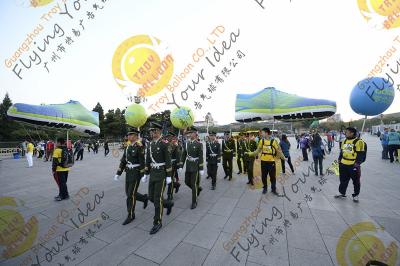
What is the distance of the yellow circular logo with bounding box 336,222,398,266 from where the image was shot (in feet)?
8.90

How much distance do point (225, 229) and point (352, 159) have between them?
3.86 meters

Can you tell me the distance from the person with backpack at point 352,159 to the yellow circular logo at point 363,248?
167cm

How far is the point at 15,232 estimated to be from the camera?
12.5 feet

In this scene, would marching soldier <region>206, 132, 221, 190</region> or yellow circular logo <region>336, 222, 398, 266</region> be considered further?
marching soldier <region>206, 132, 221, 190</region>

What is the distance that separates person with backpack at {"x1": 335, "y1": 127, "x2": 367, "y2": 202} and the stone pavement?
443 mm

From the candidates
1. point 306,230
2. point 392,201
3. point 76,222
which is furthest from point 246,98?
point 76,222

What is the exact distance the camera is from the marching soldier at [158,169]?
12.6 feet

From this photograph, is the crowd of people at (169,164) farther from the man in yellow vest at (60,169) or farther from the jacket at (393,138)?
the jacket at (393,138)

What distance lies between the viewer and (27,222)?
4.30 metres

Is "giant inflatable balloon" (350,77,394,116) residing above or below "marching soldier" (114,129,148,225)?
above

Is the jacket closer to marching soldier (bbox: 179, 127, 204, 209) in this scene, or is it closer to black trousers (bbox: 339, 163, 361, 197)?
black trousers (bbox: 339, 163, 361, 197)

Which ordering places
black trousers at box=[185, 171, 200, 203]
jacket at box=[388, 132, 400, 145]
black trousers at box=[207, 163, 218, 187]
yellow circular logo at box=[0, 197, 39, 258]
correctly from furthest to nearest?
1. jacket at box=[388, 132, 400, 145]
2. black trousers at box=[207, 163, 218, 187]
3. black trousers at box=[185, 171, 200, 203]
4. yellow circular logo at box=[0, 197, 39, 258]

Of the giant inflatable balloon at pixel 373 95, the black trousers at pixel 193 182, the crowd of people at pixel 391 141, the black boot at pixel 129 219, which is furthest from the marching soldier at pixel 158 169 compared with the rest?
the crowd of people at pixel 391 141

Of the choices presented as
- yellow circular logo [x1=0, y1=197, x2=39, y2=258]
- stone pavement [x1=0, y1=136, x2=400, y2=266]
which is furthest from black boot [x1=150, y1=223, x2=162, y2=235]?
yellow circular logo [x1=0, y1=197, x2=39, y2=258]
